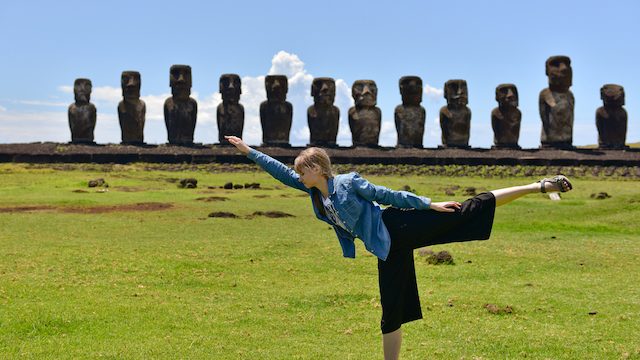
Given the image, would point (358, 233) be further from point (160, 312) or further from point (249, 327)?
point (160, 312)

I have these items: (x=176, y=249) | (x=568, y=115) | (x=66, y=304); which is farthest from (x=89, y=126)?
(x=66, y=304)

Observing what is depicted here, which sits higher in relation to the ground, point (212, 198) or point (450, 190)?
point (450, 190)

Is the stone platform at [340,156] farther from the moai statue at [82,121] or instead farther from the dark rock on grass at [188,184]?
the dark rock on grass at [188,184]

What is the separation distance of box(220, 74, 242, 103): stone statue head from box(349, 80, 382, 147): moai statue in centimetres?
704

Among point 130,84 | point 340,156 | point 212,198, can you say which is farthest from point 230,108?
point 212,198

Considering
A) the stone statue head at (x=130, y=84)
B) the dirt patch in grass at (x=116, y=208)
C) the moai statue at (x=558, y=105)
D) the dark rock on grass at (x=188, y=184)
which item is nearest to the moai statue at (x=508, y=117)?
the moai statue at (x=558, y=105)

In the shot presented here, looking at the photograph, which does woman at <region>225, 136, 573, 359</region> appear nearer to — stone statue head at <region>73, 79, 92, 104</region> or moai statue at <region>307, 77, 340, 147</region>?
moai statue at <region>307, 77, 340, 147</region>

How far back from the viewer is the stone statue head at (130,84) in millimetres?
50031

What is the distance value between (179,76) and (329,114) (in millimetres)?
9226

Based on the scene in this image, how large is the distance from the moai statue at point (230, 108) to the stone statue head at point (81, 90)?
8105mm

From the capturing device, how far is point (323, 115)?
50156 millimetres

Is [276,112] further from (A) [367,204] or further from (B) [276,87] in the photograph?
(A) [367,204]

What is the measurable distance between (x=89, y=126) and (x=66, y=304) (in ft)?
136

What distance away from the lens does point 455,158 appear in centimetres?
4466
